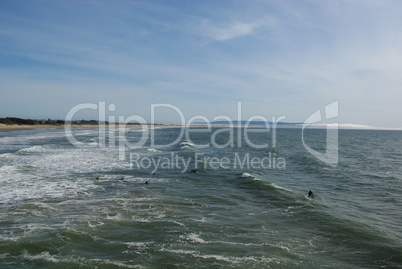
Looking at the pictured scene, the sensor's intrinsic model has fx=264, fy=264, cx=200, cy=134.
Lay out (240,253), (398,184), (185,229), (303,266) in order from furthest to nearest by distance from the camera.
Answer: (398,184), (185,229), (240,253), (303,266)

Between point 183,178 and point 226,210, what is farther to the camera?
point 183,178

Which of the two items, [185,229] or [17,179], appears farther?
[17,179]

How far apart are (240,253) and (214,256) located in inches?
40.7

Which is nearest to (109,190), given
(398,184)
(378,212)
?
(378,212)

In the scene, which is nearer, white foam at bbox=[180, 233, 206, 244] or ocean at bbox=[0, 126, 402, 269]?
ocean at bbox=[0, 126, 402, 269]

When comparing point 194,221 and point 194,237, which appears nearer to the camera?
point 194,237

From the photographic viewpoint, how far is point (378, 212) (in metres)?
15.3

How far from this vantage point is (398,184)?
2258 centimetres

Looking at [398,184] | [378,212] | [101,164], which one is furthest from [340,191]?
[101,164]

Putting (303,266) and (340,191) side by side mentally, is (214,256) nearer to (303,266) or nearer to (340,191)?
(303,266)

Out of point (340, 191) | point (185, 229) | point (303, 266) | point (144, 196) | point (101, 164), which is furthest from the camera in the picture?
point (101, 164)

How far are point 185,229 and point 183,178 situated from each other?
11149 mm

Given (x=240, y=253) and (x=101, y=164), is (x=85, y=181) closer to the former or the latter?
(x=101, y=164)

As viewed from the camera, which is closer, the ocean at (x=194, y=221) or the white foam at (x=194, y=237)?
the ocean at (x=194, y=221)
